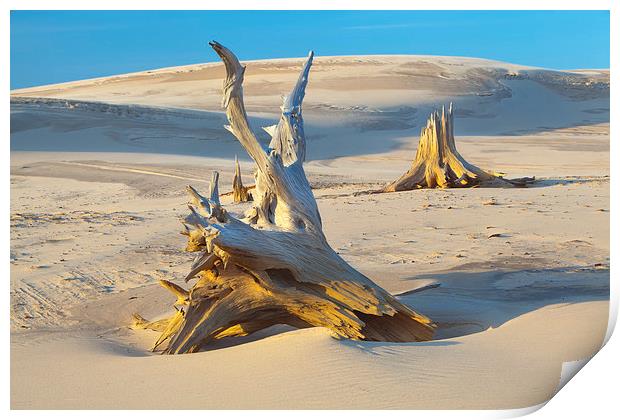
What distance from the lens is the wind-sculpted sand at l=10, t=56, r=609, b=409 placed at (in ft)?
14.7

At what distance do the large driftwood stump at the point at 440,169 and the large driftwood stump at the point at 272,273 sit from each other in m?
8.39

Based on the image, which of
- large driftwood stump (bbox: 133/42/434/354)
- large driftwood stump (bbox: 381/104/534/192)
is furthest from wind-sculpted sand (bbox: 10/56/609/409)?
large driftwood stump (bbox: 381/104/534/192)

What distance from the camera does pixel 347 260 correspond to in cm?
864

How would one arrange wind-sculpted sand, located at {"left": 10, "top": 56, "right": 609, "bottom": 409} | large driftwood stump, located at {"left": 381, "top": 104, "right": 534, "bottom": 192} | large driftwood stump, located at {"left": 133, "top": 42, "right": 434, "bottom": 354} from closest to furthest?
wind-sculpted sand, located at {"left": 10, "top": 56, "right": 609, "bottom": 409} < large driftwood stump, located at {"left": 133, "top": 42, "right": 434, "bottom": 354} < large driftwood stump, located at {"left": 381, "top": 104, "right": 534, "bottom": 192}

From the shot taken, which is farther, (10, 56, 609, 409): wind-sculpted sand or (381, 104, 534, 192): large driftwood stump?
(381, 104, 534, 192): large driftwood stump

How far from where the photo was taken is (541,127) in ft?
129

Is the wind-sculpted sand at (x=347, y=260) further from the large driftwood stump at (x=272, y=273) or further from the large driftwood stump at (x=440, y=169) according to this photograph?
Result: the large driftwood stump at (x=440, y=169)

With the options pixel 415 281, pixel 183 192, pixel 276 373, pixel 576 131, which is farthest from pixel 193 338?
pixel 576 131

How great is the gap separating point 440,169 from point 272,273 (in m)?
9.28

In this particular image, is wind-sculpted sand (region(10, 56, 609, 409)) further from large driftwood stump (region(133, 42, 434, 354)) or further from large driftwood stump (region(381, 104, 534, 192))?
large driftwood stump (region(381, 104, 534, 192))

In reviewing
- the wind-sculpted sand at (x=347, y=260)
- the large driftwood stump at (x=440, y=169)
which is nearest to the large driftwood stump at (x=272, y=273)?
the wind-sculpted sand at (x=347, y=260)

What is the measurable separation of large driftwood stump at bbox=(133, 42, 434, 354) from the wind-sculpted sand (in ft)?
0.81

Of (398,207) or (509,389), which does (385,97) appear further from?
(509,389)

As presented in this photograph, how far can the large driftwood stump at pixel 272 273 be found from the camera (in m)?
5.17
